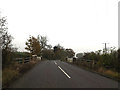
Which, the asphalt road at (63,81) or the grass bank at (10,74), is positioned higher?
the grass bank at (10,74)

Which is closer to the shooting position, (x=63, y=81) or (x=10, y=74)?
(x=63, y=81)

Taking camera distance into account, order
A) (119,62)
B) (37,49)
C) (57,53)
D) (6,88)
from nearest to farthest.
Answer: (6,88)
(119,62)
(37,49)
(57,53)

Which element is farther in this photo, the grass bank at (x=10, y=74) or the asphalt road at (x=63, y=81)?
the grass bank at (x=10, y=74)

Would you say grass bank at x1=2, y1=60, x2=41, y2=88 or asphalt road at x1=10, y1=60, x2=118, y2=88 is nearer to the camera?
asphalt road at x1=10, y1=60, x2=118, y2=88

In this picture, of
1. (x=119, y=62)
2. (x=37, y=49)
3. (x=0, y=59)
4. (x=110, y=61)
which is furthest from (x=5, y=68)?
(x=37, y=49)

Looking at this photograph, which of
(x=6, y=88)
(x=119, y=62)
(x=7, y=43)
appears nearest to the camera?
(x=6, y=88)

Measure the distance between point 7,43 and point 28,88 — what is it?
7637 millimetres

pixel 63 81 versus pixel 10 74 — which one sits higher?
pixel 10 74

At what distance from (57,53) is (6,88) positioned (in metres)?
102

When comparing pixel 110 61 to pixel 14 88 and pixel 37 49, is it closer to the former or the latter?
pixel 14 88

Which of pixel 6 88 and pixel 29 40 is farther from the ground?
pixel 29 40

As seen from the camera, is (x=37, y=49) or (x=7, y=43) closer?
(x=7, y=43)

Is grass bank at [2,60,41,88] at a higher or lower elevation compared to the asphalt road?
higher

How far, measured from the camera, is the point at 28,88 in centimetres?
1028
